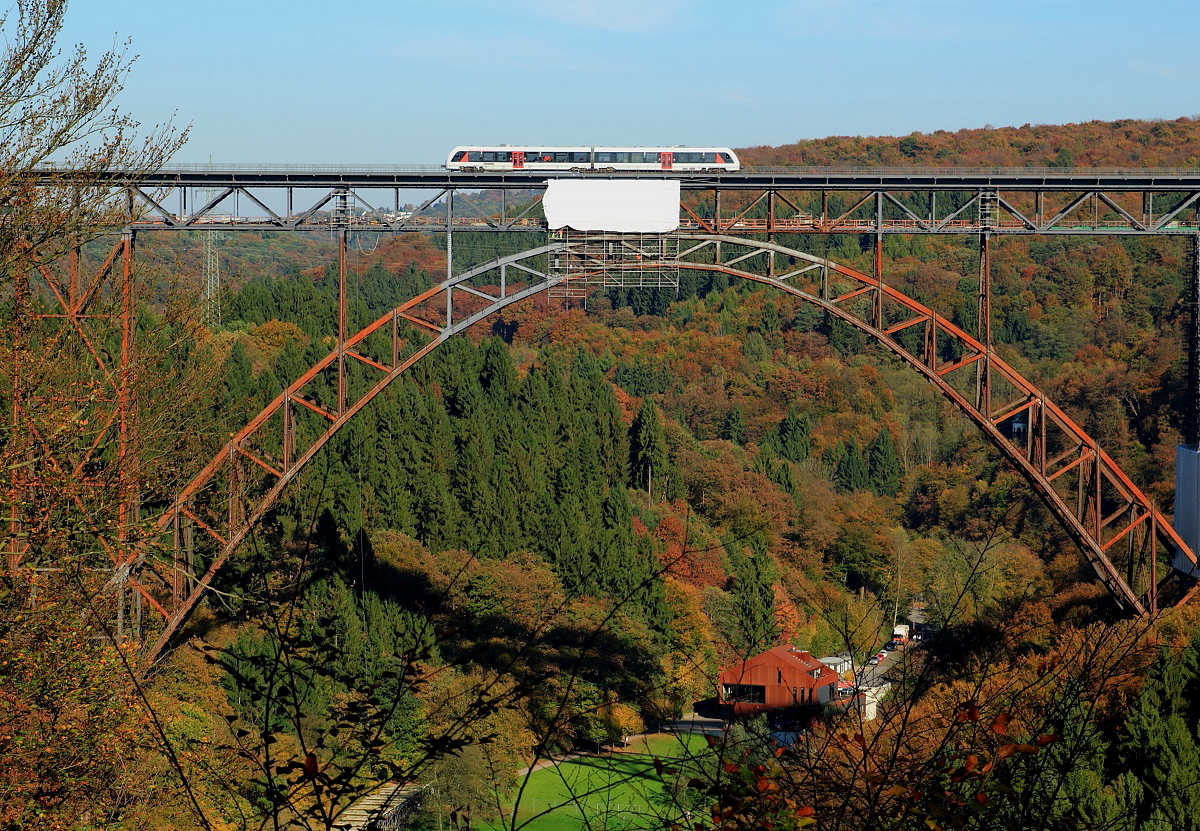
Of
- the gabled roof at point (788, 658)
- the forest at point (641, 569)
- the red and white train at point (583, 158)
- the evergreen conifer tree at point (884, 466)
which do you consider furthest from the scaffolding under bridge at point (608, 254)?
the evergreen conifer tree at point (884, 466)

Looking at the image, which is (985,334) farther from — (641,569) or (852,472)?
(852,472)

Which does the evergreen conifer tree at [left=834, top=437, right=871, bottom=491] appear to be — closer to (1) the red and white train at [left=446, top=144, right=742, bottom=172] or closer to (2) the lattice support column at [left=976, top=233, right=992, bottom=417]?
(1) the red and white train at [left=446, top=144, right=742, bottom=172]

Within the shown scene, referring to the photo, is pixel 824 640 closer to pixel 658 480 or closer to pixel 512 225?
pixel 658 480

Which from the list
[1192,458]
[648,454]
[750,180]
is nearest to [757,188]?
[750,180]

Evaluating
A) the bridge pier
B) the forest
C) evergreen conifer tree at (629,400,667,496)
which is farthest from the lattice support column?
evergreen conifer tree at (629,400,667,496)

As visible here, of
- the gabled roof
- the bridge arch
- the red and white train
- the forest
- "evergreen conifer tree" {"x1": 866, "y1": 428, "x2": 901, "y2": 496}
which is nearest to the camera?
the forest

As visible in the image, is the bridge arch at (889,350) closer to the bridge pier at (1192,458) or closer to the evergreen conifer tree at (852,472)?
the bridge pier at (1192,458)
